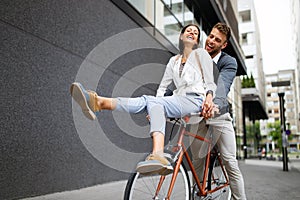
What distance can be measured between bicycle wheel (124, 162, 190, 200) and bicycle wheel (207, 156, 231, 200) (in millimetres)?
762

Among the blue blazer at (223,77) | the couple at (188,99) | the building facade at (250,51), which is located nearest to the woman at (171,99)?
the couple at (188,99)

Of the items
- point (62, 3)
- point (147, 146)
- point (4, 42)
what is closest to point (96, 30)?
point (62, 3)

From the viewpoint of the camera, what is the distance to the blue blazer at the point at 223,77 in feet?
10.6

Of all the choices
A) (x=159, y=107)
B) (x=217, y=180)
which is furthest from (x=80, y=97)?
(x=217, y=180)

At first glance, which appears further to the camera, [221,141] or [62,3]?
[62,3]

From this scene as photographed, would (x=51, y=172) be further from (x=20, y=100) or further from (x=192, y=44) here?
(x=192, y=44)

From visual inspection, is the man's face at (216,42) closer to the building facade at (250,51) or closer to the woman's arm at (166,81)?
the woman's arm at (166,81)

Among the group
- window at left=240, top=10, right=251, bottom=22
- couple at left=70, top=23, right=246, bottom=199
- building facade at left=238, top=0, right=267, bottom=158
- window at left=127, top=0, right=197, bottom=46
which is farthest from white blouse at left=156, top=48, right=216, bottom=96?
window at left=240, top=10, right=251, bottom=22

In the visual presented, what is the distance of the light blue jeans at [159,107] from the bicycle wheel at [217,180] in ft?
3.55

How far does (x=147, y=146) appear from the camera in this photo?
8.59 meters

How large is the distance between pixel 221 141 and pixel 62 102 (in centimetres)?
271

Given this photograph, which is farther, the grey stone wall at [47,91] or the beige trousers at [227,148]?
the grey stone wall at [47,91]

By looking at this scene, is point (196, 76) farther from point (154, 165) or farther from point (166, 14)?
point (166, 14)

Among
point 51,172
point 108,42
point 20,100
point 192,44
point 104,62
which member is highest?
point 108,42
